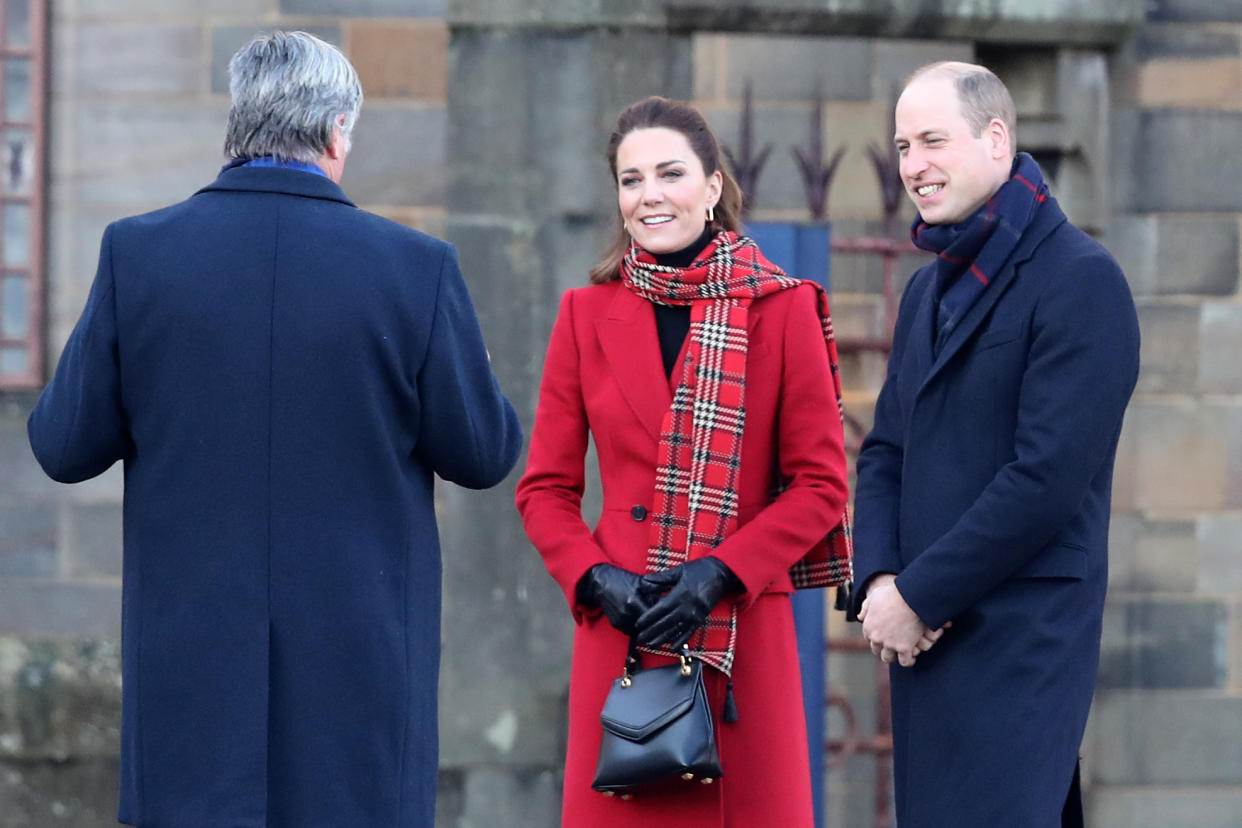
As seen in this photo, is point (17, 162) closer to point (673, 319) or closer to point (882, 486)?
point (673, 319)

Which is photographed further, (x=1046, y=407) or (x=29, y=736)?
(x=29, y=736)

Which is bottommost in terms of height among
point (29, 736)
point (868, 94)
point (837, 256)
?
point (29, 736)

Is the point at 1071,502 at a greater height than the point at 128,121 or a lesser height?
lesser

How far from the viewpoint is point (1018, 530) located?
2814 mm

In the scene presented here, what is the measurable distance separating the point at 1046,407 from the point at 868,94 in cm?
313

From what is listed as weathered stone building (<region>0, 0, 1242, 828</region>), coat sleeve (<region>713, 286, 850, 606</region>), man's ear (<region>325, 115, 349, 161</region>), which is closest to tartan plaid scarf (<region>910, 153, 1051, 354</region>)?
coat sleeve (<region>713, 286, 850, 606</region>)

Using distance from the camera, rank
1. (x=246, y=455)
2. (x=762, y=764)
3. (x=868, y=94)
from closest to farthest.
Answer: (x=246, y=455)
(x=762, y=764)
(x=868, y=94)

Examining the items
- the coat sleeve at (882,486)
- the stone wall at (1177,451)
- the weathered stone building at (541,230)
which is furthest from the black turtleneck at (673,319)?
the stone wall at (1177,451)

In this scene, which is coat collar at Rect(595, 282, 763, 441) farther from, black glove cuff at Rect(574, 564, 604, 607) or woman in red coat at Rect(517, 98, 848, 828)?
black glove cuff at Rect(574, 564, 604, 607)

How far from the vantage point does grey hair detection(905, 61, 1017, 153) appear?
9.80 ft

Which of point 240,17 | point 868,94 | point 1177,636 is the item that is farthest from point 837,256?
point 240,17

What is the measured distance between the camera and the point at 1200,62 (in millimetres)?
5414

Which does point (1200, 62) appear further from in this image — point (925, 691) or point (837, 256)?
point (925, 691)

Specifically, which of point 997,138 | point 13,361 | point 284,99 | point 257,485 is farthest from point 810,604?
point 13,361
